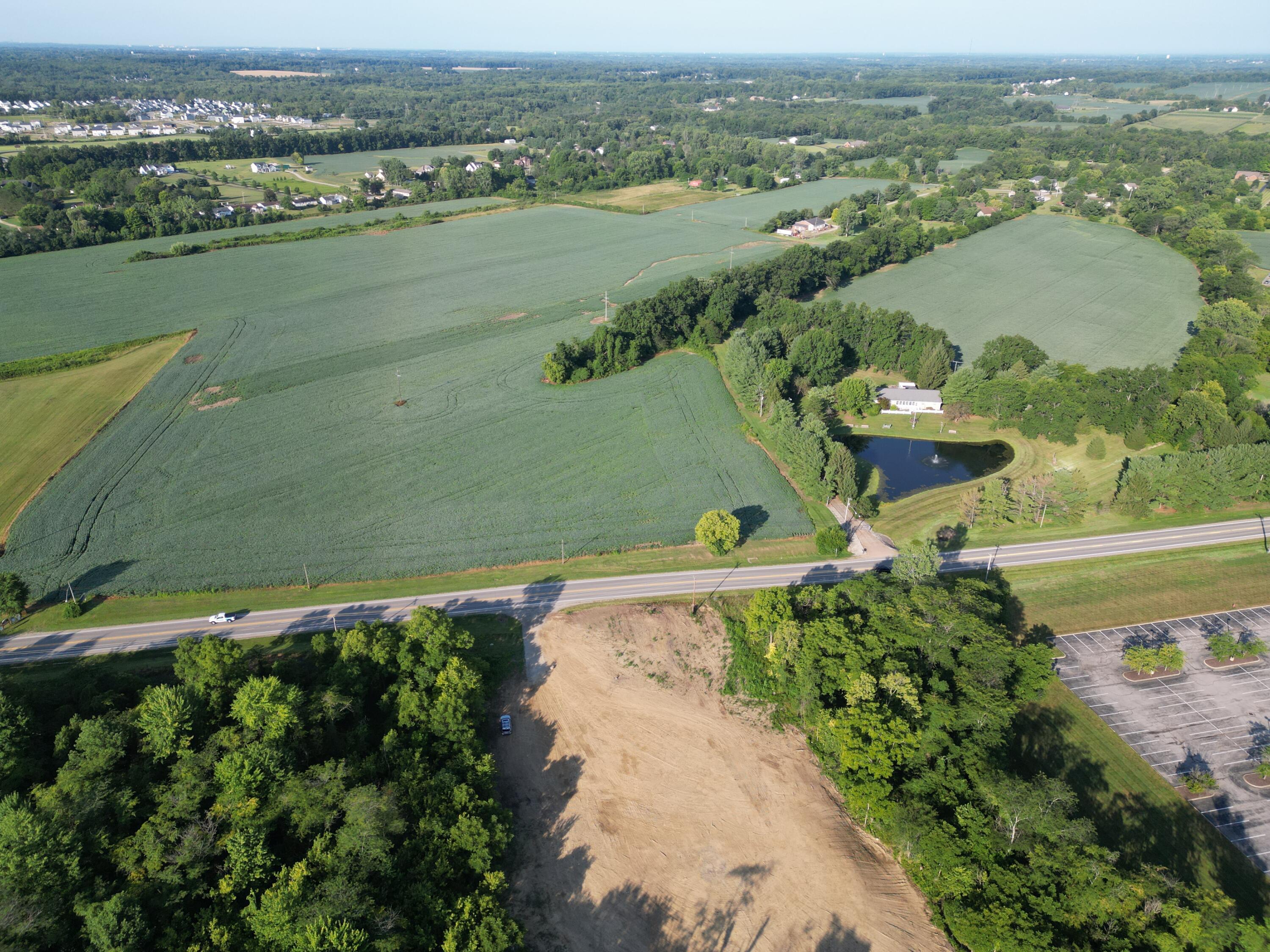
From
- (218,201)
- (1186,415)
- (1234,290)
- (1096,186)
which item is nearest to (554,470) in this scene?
(1186,415)

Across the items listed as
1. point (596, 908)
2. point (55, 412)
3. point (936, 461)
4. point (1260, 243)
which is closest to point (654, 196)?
point (1260, 243)

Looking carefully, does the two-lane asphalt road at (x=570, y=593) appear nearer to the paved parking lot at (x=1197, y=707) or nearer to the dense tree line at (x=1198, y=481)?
the dense tree line at (x=1198, y=481)

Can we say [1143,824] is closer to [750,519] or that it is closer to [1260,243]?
[750,519]

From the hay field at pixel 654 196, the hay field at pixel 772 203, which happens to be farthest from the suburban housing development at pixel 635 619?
the hay field at pixel 654 196

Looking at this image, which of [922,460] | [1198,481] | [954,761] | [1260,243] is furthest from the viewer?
[1260,243]

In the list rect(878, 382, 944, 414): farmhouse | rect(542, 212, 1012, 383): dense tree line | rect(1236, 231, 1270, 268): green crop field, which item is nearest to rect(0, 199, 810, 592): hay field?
rect(542, 212, 1012, 383): dense tree line

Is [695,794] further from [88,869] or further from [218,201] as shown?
[218,201]

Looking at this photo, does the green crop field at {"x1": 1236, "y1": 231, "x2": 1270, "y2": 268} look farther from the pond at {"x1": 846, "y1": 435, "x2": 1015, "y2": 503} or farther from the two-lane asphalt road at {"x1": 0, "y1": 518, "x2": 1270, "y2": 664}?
the two-lane asphalt road at {"x1": 0, "y1": 518, "x2": 1270, "y2": 664}
